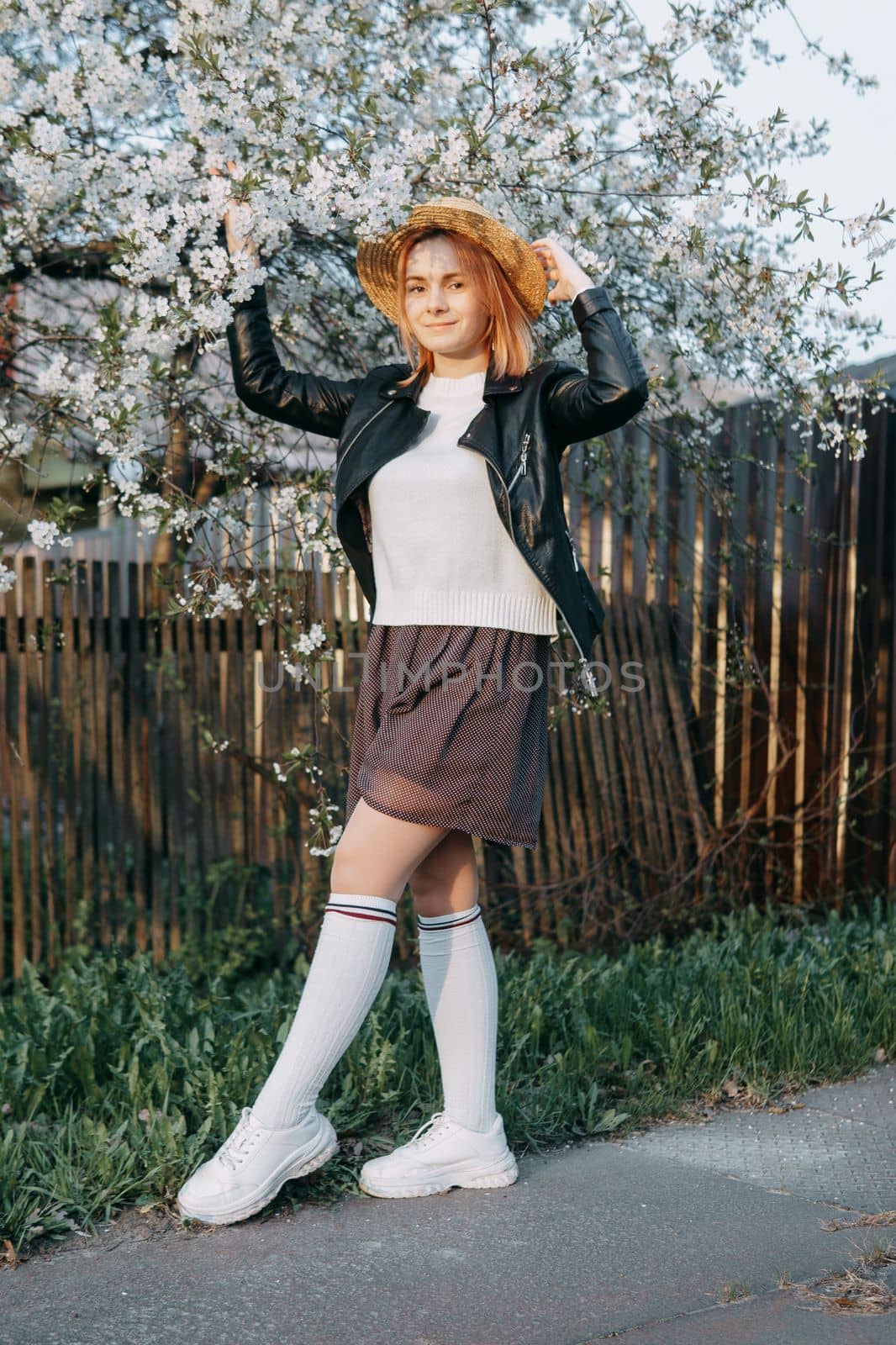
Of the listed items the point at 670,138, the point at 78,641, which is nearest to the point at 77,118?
the point at 670,138

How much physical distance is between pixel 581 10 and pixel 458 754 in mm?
2952

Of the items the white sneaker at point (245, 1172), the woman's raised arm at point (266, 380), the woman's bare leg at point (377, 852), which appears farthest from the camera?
the woman's raised arm at point (266, 380)

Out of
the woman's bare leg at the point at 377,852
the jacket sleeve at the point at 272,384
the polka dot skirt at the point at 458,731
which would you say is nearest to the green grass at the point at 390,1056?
the woman's bare leg at the point at 377,852

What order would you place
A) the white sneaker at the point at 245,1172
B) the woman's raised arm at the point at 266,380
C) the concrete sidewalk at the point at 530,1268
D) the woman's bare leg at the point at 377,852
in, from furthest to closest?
the woman's raised arm at the point at 266,380, the woman's bare leg at the point at 377,852, the white sneaker at the point at 245,1172, the concrete sidewalk at the point at 530,1268

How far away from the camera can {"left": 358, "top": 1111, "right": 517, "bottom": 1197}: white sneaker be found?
2.71 m

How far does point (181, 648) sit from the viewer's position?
5031 mm

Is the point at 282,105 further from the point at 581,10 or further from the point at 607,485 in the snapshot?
the point at 607,485

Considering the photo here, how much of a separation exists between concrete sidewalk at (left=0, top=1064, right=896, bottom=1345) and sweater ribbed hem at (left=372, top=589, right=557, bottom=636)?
1.17 metres

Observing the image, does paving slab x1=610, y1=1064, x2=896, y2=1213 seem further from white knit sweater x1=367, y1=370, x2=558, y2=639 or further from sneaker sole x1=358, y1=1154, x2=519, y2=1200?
white knit sweater x1=367, y1=370, x2=558, y2=639

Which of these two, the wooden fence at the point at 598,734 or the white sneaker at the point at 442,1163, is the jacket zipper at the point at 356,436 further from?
the wooden fence at the point at 598,734

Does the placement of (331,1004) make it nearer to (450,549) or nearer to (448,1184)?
(448,1184)

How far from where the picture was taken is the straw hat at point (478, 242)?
274 centimetres

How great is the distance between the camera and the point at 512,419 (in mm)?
2699

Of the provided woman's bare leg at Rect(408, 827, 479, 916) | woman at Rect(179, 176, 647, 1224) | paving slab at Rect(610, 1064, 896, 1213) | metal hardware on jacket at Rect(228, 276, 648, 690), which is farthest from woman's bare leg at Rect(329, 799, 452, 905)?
paving slab at Rect(610, 1064, 896, 1213)
